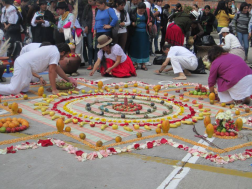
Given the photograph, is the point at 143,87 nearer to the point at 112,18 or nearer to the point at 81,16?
the point at 112,18

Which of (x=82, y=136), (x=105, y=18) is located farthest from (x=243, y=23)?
(x=82, y=136)

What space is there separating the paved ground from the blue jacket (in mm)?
5686

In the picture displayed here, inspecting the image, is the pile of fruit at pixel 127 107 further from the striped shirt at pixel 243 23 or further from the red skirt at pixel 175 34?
the striped shirt at pixel 243 23

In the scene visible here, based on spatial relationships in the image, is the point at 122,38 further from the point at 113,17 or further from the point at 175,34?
the point at 175,34

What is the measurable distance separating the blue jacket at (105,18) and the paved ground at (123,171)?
18.7ft

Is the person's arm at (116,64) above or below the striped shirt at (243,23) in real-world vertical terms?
below

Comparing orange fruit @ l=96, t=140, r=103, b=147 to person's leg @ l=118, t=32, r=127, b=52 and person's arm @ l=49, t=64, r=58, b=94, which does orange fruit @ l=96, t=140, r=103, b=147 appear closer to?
person's arm @ l=49, t=64, r=58, b=94

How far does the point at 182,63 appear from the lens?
8906 mm

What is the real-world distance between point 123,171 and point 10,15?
8.15m

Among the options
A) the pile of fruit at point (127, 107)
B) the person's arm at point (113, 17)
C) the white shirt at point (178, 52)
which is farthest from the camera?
the person's arm at point (113, 17)

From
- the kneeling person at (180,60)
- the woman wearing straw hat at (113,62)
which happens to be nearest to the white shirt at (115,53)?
the woman wearing straw hat at (113,62)

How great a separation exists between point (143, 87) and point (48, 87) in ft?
6.74

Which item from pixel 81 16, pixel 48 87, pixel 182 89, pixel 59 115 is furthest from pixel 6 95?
pixel 81 16

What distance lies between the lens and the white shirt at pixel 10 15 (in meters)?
10.1
